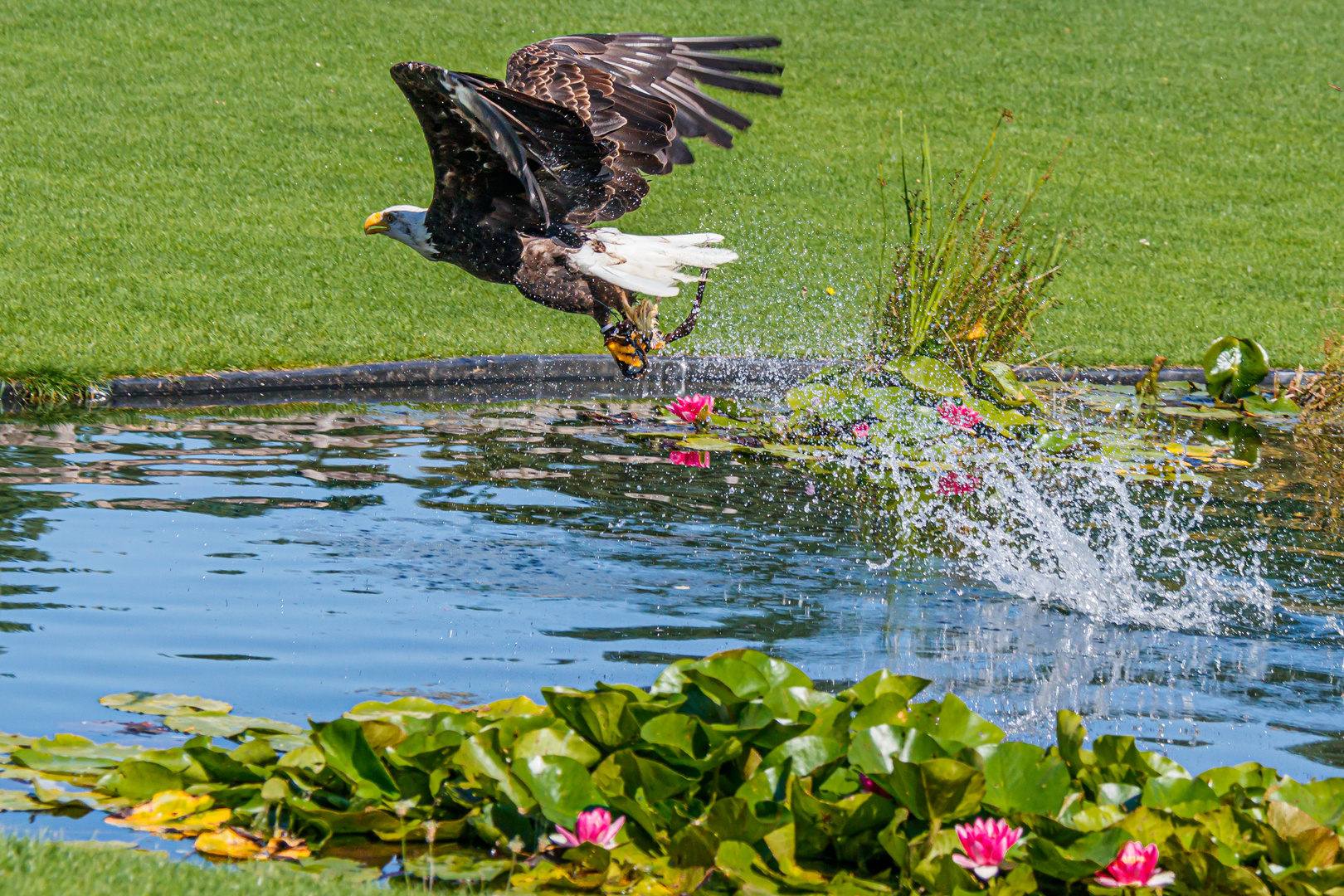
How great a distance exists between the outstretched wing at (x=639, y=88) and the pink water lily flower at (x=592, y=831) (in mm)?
4547

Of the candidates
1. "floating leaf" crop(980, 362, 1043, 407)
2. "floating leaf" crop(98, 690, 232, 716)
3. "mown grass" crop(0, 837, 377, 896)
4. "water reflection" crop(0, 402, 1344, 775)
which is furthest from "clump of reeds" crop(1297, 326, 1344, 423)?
"mown grass" crop(0, 837, 377, 896)

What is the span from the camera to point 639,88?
26.9ft

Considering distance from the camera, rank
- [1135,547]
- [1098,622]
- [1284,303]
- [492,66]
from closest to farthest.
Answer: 1. [1098,622]
2. [1135,547]
3. [1284,303]
4. [492,66]

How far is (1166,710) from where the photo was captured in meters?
4.50

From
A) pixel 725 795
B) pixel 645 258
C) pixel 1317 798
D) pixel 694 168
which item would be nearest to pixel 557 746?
pixel 725 795

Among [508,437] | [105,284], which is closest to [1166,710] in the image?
[508,437]

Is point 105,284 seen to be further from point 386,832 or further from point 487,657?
point 386,832

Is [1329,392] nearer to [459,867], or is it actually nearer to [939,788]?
[939,788]

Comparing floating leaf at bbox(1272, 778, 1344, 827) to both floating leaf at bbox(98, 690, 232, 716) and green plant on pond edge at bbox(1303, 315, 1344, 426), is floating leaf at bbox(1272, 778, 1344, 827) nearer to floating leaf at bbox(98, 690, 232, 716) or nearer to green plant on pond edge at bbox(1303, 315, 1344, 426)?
floating leaf at bbox(98, 690, 232, 716)

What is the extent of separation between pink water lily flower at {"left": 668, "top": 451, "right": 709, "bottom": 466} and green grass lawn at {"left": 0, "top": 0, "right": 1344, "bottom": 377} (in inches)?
86.2

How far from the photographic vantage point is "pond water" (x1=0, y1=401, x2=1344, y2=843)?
4.52m

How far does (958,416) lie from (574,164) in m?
2.32

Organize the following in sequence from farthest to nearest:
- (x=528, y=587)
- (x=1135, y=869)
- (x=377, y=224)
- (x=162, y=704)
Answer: (x=377, y=224), (x=528, y=587), (x=162, y=704), (x=1135, y=869)

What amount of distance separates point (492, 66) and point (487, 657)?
43.2ft
